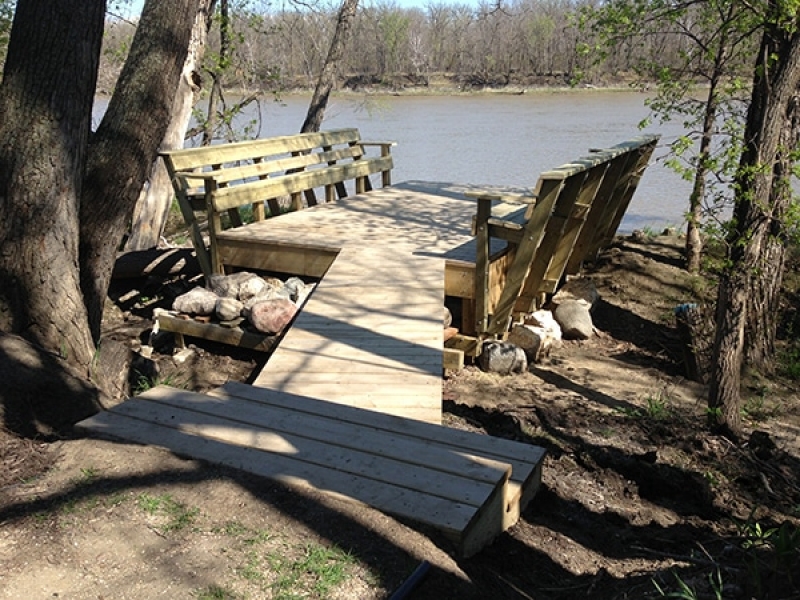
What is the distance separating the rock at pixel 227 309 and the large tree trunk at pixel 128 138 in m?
1.62

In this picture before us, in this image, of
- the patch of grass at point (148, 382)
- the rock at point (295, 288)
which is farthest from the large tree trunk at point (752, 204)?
the patch of grass at point (148, 382)

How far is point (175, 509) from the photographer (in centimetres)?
275

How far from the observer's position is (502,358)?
6664mm

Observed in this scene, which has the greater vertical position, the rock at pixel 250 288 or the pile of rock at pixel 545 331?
the rock at pixel 250 288

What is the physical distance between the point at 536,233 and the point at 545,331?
6.18ft

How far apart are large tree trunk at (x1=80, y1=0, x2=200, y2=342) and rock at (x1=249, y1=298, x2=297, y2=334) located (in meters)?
1.51

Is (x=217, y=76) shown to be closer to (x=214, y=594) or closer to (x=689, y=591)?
(x=214, y=594)

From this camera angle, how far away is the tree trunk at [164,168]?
30.4ft

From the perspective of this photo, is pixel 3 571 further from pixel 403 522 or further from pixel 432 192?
pixel 432 192

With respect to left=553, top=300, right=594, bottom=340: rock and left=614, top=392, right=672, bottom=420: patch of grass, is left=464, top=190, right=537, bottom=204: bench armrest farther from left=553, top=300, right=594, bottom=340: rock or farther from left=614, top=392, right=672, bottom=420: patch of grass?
left=553, top=300, right=594, bottom=340: rock

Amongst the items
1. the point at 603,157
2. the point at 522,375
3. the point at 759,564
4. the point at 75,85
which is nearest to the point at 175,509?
the point at 759,564

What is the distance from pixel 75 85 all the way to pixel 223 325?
263 centimetres

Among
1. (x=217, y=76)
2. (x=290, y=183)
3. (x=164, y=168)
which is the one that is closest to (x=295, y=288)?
(x=290, y=183)

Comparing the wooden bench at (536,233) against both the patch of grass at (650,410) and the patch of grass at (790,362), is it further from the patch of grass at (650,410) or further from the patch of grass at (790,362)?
the patch of grass at (790,362)
